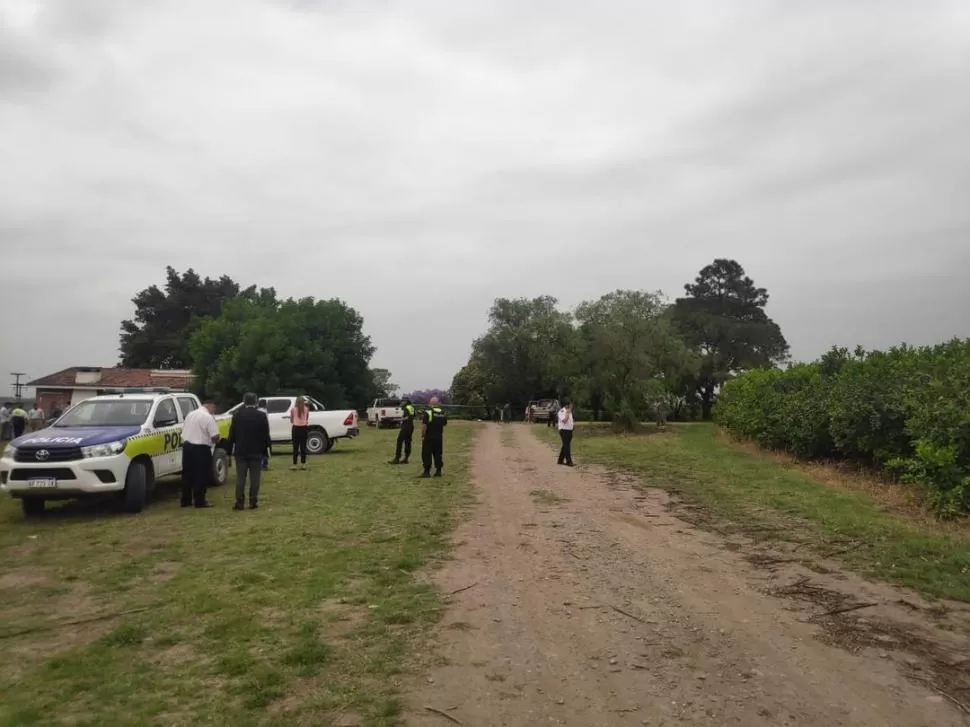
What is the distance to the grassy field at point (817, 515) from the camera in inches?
299

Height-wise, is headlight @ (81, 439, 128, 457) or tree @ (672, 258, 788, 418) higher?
tree @ (672, 258, 788, 418)

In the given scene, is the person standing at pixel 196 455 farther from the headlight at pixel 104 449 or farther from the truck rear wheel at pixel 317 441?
the truck rear wheel at pixel 317 441

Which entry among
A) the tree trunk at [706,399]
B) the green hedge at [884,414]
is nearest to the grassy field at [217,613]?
the green hedge at [884,414]

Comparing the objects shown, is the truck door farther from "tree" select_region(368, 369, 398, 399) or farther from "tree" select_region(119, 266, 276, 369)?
"tree" select_region(119, 266, 276, 369)

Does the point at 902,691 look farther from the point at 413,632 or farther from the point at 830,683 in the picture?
the point at 413,632

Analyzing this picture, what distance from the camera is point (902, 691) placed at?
4621 mm

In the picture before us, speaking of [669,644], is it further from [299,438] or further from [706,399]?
[706,399]

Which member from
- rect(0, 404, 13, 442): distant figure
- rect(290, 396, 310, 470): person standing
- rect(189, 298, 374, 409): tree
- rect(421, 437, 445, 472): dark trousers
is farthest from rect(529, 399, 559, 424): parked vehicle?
rect(421, 437, 445, 472): dark trousers

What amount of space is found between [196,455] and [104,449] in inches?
54.7

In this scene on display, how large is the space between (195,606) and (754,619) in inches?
173

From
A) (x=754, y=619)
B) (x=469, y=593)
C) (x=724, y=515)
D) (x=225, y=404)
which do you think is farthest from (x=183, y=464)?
(x=225, y=404)

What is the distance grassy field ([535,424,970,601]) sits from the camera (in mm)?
7602

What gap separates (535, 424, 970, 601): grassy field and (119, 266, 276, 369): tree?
63421 millimetres

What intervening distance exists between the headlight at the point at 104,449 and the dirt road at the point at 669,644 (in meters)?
5.68
